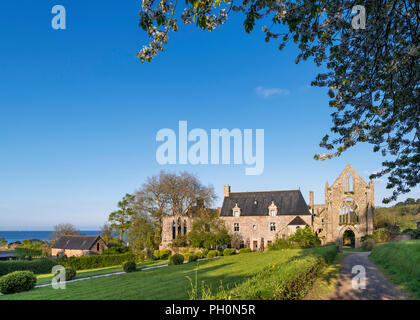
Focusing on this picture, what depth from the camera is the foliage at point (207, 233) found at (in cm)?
3841

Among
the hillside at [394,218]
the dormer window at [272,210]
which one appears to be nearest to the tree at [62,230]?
the dormer window at [272,210]

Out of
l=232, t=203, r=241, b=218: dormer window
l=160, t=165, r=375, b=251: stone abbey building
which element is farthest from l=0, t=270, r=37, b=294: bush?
l=232, t=203, r=241, b=218: dormer window

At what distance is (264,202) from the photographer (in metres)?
45.4

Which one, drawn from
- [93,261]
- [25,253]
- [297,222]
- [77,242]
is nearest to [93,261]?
[93,261]

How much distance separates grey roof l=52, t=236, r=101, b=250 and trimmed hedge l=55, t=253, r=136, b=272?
9327 millimetres

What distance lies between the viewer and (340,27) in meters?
6.96

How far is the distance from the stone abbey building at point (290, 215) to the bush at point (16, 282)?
1012 inches

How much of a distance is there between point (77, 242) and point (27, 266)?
16.4 meters

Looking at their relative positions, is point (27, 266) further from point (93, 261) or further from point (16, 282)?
point (16, 282)

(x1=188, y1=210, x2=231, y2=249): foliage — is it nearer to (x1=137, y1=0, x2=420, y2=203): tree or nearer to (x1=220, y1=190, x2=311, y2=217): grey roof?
(x1=220, y1=190, x2=311, y2=217): grey roof

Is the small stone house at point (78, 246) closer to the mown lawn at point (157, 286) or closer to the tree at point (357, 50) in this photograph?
the mown lawn at point (157, 286)

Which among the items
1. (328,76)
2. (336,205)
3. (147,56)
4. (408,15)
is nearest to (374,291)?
(328,76)

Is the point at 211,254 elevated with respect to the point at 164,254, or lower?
elevated

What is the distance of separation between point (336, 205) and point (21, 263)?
38.8 metres
